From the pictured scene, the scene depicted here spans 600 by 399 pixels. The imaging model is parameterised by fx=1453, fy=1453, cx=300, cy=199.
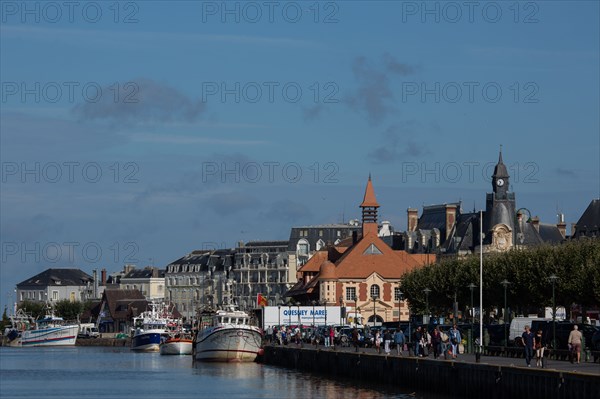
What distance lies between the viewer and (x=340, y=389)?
8456cm

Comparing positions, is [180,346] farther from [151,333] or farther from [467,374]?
[467,374]

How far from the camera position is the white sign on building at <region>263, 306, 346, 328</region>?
147 metres

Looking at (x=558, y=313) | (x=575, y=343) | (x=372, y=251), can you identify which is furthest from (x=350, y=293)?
(x=575, y=343)

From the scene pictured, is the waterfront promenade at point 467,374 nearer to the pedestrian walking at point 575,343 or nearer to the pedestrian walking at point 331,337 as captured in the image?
the pedestrian walking at point 575,343

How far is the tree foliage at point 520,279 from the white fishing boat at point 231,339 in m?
18.0

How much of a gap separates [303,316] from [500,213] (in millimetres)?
39601

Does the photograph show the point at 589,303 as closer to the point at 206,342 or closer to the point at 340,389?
the point at 340,389

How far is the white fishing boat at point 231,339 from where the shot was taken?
122m

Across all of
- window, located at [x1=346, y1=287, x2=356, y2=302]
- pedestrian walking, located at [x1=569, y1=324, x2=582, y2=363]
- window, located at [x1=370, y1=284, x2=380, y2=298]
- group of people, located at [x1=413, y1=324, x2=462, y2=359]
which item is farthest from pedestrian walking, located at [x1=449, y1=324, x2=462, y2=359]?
window, located at [x1=346, y1=287, x2=356, y2=302]

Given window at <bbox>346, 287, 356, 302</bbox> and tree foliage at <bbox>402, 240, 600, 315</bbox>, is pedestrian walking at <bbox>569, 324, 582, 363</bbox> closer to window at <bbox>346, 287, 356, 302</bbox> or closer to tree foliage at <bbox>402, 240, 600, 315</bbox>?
tree foliage at <bbox>402, 240, 600, 315</bbox>

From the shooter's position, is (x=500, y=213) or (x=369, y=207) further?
(x=369, y=207)

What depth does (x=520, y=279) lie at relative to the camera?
4510 inches

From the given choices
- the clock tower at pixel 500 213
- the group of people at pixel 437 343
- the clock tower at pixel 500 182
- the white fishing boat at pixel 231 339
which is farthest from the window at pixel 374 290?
the group of people at pixel 437 343

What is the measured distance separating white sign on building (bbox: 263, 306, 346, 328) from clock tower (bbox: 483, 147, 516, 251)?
3153 centimetres
